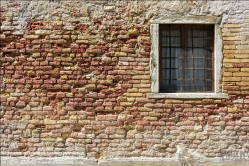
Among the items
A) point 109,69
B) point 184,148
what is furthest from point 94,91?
point 184,148

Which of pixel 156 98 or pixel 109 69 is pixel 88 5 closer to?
pixel 109 69

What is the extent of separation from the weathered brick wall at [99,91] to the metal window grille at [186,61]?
29 centimetres

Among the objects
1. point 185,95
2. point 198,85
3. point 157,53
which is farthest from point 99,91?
point 198,85

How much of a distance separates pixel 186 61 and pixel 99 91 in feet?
4.85

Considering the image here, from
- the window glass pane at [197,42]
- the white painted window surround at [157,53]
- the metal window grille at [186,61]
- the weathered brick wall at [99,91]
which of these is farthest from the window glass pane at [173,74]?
the window glass pane at [197,42]

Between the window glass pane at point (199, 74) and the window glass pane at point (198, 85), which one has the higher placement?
the window glass pane at point (199, 74)

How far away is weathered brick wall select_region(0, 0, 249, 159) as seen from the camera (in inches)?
164

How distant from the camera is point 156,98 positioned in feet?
13.7

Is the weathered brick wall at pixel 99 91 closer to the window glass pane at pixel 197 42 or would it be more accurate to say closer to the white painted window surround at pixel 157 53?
the white painted window surround at pixel 157 53

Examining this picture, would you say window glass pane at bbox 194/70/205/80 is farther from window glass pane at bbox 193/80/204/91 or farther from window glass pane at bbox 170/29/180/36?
window glass pane at bbox 170/29/180/36

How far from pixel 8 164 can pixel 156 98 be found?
2497 mm

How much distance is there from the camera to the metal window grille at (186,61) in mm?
4344

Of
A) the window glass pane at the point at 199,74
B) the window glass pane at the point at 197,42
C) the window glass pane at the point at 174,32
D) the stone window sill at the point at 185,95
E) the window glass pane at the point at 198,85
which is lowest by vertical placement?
the stone window sill at the point at 185,95

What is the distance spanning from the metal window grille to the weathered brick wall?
0.29 m
